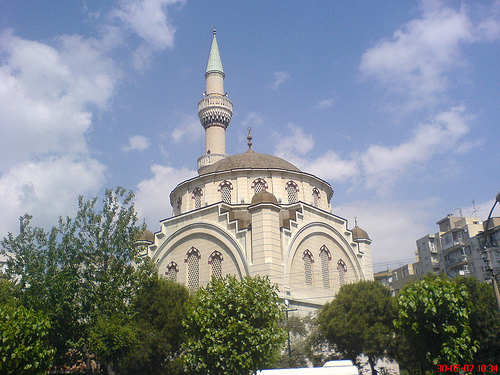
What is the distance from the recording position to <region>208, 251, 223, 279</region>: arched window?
1100 inches

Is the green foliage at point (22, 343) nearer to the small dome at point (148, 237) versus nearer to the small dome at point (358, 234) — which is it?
the small dome at point (148, 237)

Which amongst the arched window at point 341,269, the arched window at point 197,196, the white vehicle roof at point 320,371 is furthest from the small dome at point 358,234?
the white vehicle roof at point 320,371

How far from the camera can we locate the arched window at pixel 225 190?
3216 cm

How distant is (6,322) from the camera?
14.4m

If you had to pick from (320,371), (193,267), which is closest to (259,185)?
(193,267)

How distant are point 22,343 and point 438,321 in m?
14.1

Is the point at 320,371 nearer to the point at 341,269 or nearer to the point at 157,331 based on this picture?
the point at 157,331

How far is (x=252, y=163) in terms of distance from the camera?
33781 millimetres

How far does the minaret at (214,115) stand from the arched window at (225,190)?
34.5 ft

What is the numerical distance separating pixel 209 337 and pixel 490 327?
13.1 metres

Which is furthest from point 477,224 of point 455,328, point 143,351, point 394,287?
point 143,351

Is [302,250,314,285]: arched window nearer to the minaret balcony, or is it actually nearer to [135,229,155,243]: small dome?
[135,229,155,243]: small dome

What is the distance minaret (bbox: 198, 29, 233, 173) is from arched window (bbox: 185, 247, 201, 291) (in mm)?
14514

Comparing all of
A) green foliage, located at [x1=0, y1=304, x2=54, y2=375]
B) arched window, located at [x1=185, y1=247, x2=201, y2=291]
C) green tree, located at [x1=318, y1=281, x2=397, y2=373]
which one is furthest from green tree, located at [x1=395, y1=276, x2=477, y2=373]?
arched window, located at [x1=185, y1=247, x2=201, y2=291]
